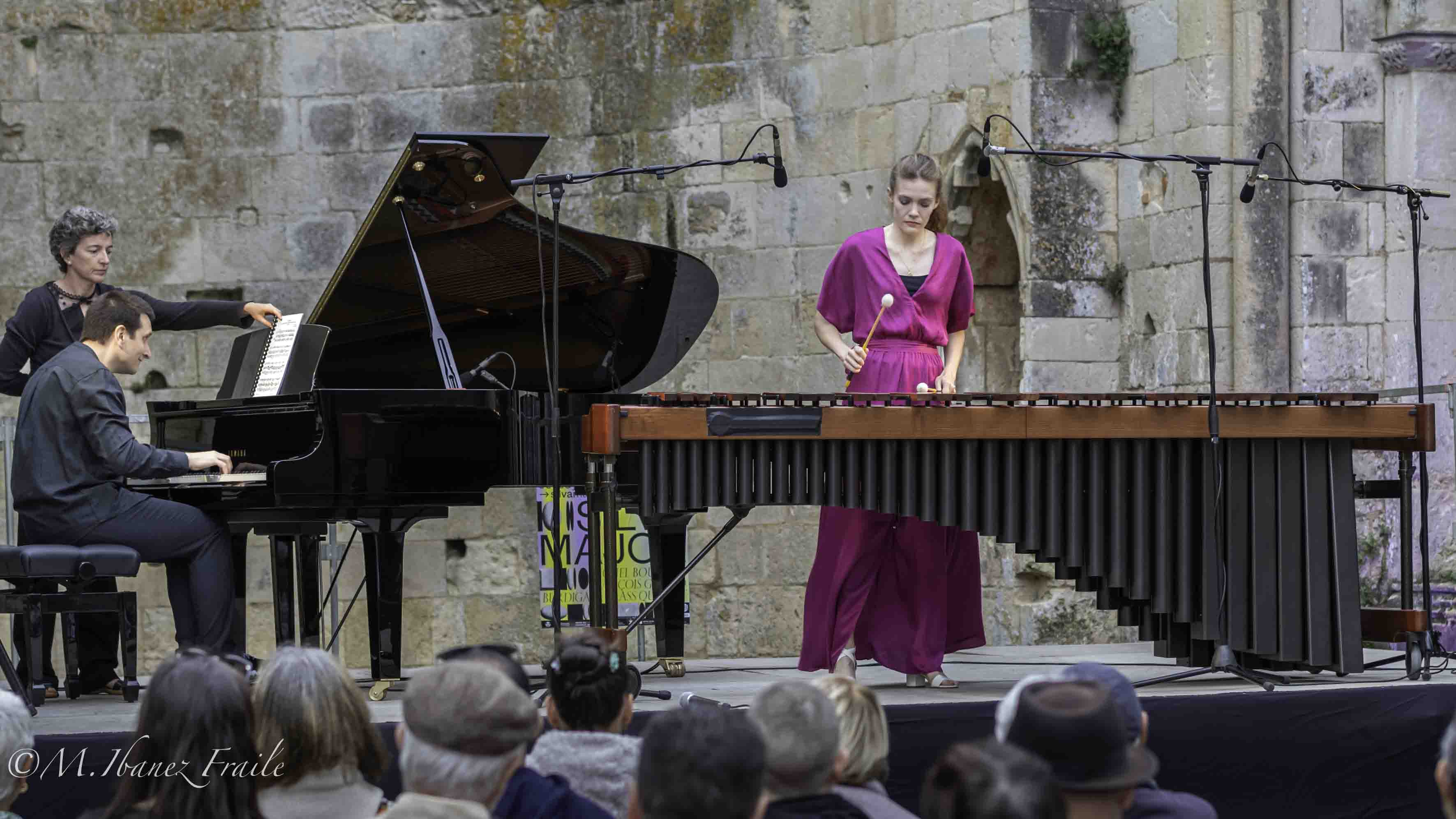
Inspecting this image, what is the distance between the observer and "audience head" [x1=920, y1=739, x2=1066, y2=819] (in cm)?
195

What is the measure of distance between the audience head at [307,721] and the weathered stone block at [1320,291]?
18.4 feet

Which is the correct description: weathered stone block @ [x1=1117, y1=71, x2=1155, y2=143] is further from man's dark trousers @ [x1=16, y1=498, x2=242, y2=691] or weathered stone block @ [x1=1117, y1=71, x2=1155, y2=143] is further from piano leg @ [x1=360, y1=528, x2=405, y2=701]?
man's dark trousers @ [x1=16, y1=498, x2=242, y2=691]

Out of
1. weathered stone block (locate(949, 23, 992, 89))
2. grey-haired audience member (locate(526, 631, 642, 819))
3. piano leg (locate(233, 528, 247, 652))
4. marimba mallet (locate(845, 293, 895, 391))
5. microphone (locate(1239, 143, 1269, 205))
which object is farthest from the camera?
weathered stone block (locate(949, 23, 992, 89))

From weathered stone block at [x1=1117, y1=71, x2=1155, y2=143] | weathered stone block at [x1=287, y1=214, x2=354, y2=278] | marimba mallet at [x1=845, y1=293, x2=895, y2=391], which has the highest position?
weathered stone block at [x1=1117, y1=71, x2=1155, y2=143]

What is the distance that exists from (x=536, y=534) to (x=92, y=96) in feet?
11.2

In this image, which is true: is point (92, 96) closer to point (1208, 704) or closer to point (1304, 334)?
point (1304, 334)

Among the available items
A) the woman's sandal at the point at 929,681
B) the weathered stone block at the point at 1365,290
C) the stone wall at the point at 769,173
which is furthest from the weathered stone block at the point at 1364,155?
the woman's sandal at the point at 929,681

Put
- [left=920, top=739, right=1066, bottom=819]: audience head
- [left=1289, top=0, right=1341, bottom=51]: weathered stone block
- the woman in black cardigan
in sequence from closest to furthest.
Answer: [left=920, top=739, right=1066, bottom=819]: audience head, the woman in black cardigan, [left=1289, top=0, right=1341, bottom=51]: weathered stone block

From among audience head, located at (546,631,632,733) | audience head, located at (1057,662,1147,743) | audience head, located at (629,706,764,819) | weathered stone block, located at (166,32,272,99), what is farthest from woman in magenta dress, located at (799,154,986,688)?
weathered stone block, located at (166,32,272,99)

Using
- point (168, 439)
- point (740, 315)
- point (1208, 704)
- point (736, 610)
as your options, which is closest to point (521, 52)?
point (740, 315)

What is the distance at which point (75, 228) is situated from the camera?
563 centimetres

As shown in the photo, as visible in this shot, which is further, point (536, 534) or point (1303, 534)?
point (536, 534)

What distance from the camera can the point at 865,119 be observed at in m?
8.48

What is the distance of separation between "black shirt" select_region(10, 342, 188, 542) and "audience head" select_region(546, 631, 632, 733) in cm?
251
